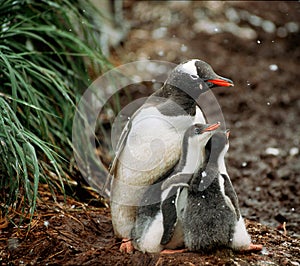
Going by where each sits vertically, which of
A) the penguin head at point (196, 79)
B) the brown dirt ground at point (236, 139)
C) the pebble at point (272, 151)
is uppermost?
the penguin head at point (196, 79)

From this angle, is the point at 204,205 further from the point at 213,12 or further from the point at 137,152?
the point at 213,12

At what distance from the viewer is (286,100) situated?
17.1 feet

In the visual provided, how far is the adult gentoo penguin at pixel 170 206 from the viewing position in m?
2.26

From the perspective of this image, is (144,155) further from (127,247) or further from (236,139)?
(236,139)

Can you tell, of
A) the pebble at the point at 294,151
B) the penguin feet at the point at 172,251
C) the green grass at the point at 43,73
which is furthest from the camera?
the pebble at the point at 294,151

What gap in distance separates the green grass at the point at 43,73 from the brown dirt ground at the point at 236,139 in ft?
0.79

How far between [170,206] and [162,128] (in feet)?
0.99

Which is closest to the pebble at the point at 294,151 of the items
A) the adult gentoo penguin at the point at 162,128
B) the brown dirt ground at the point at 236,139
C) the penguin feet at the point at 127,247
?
the brown dirt ground at the point at 236,139

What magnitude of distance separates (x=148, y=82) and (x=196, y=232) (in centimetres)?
306

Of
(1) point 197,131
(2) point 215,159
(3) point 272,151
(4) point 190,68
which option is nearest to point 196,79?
(4) point 190,68

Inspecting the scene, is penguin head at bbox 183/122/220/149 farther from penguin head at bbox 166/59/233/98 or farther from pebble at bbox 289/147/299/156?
pebble at bbox 289/147/299/156

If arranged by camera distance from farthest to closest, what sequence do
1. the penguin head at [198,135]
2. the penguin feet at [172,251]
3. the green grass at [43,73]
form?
the green grass at [43,73], the penguin feet at [172,251], the penguin head at [198,135]

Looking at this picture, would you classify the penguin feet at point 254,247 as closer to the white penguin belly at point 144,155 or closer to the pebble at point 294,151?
the white penguin belly at point 144,155

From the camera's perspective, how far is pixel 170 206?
229cm
